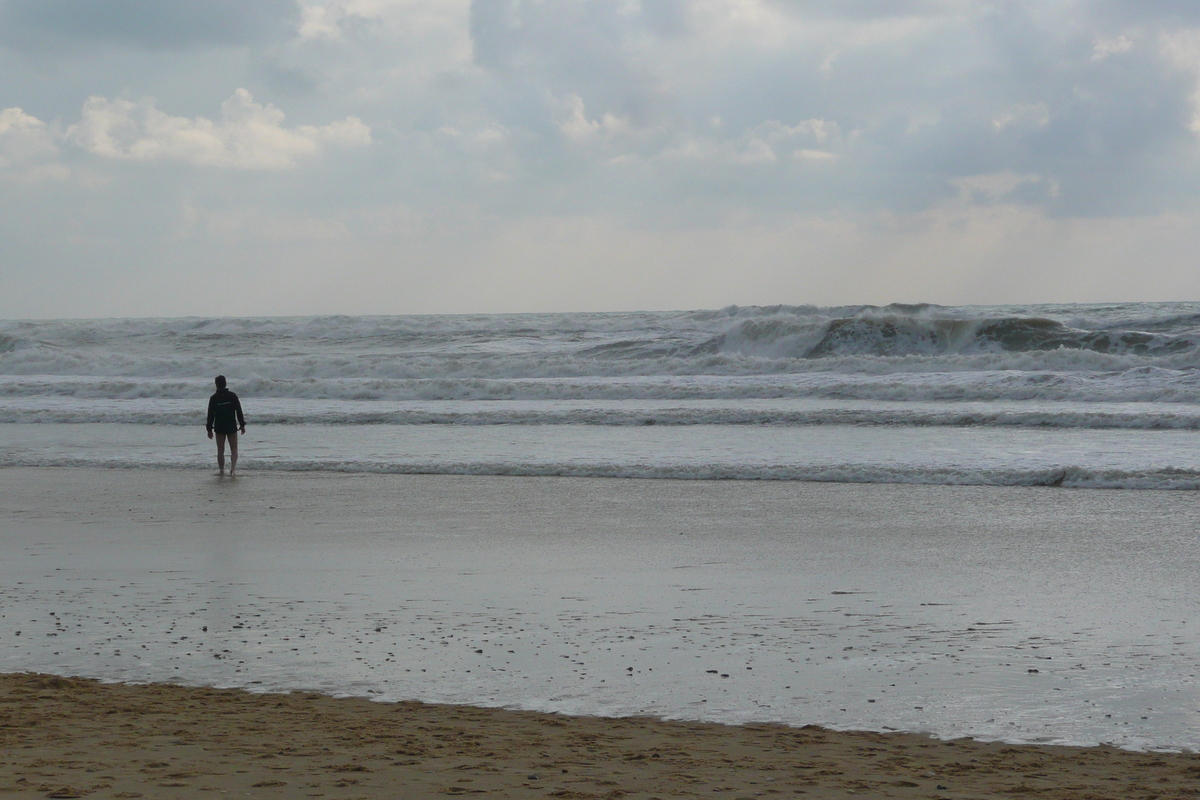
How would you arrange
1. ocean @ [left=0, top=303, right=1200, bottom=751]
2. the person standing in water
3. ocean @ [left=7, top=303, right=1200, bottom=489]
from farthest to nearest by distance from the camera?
the person standing in water, ocean @ [left=7, top=303, right=1200, bottom=489], ocean @ [left=0, top=303, right=1200, bottom=751]

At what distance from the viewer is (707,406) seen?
71.2 ft

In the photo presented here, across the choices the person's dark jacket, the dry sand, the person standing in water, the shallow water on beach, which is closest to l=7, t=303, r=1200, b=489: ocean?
the person standing in water

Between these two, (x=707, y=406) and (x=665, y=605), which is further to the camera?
(x=707, y=406)

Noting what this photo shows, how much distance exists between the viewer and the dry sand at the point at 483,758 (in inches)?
141

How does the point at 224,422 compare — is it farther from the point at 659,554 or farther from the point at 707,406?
the point at 707,406

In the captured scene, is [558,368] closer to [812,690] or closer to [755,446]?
[755,446]

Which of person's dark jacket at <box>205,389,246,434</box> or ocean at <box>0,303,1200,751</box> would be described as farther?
person's dark jacket at <box>205,389,246,434</box>

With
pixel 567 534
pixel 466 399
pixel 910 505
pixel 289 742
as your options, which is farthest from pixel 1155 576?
pixel 466 399

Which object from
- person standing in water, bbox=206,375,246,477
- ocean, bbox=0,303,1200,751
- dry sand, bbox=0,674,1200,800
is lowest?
ocean, bbox=0,303,1200,751

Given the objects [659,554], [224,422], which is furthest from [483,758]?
[224,422]

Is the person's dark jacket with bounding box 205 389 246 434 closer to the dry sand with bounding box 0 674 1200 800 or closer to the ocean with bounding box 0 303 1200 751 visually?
the ocean with bounding box 0 303 1200 751

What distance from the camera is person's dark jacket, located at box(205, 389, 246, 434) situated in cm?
1430

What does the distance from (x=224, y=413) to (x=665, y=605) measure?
960cm

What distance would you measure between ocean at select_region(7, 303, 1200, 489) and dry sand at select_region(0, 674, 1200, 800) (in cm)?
875
